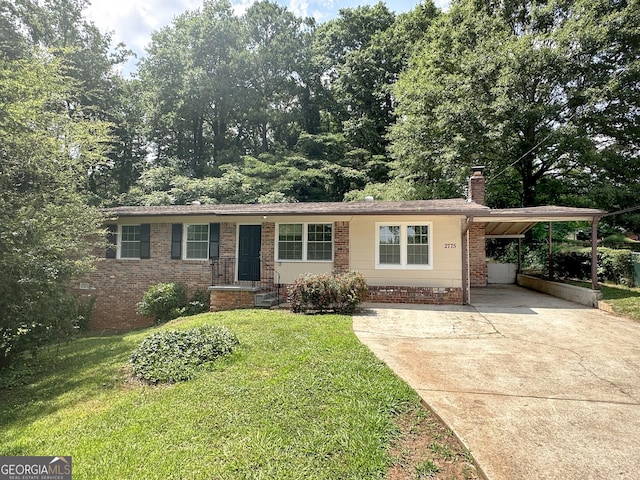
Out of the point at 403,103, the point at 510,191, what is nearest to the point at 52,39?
the point at 403,103

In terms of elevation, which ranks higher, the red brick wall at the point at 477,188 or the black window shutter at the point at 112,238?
the red brick wall at the point at 477,188

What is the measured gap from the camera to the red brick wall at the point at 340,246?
10.4 m

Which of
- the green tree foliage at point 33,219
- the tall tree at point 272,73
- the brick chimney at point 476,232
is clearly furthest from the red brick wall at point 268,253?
the tall tree at point 272,73

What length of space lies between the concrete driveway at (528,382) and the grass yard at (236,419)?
1.32ft

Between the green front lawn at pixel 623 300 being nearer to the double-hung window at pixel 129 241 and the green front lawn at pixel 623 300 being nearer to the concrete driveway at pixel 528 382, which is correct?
the concrete driveway at pixel 528 382

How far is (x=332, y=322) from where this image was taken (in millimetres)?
7363

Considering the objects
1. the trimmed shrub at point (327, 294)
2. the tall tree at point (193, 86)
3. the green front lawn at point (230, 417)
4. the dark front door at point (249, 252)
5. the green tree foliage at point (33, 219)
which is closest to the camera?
the green front lawn at point (230, 417)

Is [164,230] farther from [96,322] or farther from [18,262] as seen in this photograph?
[18,262]

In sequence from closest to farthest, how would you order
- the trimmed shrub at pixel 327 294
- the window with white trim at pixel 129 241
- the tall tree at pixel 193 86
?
the trimmed shrub at pixel 327 294 < the window with white trim at pixel 129 241 < the tall tree at pixel 193 86

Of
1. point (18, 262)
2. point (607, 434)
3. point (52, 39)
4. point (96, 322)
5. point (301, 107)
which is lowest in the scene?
point (96, 322)

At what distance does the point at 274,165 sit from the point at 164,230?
12958 millimetres

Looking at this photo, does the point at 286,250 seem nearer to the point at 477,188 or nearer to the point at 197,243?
the point at 197,243

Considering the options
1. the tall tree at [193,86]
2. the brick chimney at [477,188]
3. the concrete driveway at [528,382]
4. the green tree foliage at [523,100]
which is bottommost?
the concrete driveway at [528,382]

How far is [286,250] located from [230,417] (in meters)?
7.58
